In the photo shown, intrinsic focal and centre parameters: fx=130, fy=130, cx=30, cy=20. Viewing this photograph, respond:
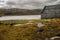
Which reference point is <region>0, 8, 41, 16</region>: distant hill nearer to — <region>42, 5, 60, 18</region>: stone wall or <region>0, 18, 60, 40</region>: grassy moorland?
<region>42, 5, 60, 18</region>: stone wall

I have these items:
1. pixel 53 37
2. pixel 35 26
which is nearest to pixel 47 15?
pixel 35 26

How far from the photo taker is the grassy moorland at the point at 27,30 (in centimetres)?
100

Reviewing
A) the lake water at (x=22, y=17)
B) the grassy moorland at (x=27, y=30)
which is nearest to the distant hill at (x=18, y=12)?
the lake water at (x=22, y=17)

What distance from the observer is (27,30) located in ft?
3.48

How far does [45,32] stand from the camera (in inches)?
40.6

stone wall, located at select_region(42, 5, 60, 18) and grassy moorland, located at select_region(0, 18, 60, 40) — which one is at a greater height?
stone wall, located at select_region(42, 5, 60, 18)

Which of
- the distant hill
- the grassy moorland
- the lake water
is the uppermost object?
the distant hill

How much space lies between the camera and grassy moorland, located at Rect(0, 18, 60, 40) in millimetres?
1003

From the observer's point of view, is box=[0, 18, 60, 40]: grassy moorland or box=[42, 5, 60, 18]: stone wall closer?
box=[0, 18, 60, 40]: grassy moorland

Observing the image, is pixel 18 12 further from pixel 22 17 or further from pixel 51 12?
pixel 51 12

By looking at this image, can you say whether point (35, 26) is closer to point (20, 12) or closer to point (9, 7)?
point (20, 12)

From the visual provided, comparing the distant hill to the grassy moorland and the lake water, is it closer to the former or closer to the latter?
the lake water

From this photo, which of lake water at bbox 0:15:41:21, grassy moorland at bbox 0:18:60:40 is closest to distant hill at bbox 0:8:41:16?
lake water at bbox 0:15:41:21

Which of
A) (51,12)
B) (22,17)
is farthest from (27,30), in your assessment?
(51,12)
